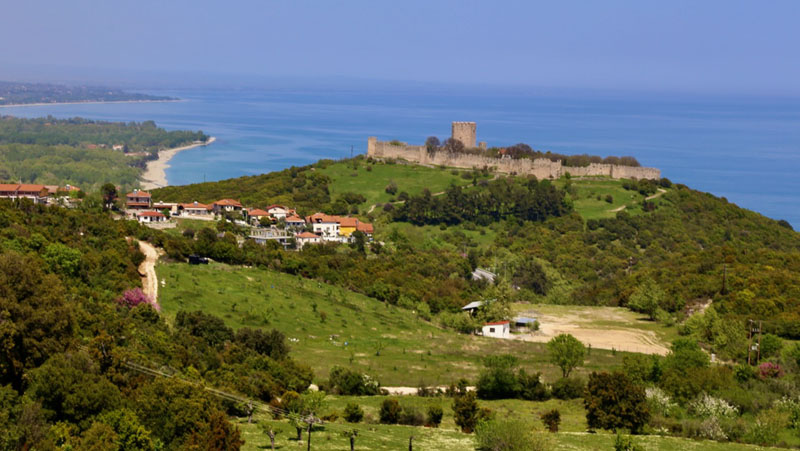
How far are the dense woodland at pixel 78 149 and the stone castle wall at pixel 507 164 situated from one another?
26.8 m

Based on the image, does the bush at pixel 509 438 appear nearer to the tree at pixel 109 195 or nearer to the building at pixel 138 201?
the tree at pixel 109 195

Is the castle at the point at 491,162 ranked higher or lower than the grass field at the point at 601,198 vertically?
higher

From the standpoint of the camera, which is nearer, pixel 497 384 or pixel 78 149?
pixel 497 384

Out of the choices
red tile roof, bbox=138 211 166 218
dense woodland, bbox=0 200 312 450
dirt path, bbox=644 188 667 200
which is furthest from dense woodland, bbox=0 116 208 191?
dense woodland, bbox=0 200 312 450

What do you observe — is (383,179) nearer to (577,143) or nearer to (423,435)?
(423,435)

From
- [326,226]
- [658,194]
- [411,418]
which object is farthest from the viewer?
[658,194]

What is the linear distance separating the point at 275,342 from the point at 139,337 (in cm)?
471

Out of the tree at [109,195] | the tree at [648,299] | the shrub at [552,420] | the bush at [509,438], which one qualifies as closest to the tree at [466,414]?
the shrub at [552,420]

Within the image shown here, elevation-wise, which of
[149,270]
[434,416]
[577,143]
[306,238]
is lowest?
[306,238]

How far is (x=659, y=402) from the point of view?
70.5 feet

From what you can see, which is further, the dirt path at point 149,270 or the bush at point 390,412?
the dirt path at point 149,270

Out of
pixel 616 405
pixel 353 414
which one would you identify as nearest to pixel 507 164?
pixel 616 405

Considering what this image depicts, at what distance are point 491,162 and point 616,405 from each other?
5308 cm

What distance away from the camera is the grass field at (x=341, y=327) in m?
26.4
